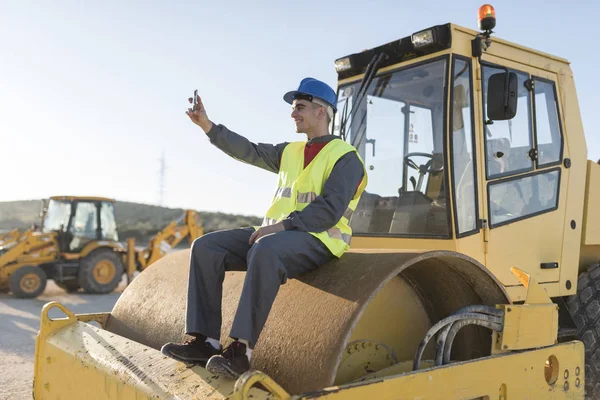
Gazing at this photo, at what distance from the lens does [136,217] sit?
52125 millimetres

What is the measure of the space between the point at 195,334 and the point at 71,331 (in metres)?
1.18

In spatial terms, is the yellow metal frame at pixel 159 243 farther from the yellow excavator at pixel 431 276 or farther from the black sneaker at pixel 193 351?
the black sneaker at pixel 193 351

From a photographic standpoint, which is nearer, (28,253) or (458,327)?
(458,327)

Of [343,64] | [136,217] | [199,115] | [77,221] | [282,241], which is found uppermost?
[343,64]

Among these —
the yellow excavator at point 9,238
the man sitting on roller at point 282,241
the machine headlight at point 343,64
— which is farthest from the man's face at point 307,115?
the yellow excavator at point 9,238

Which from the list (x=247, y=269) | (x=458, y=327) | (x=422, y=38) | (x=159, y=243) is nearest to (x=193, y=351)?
(x=247, y=269)

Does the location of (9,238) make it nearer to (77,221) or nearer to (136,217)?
(77,221)

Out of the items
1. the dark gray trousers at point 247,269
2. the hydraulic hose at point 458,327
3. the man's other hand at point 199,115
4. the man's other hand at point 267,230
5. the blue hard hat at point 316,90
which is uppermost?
the blue hard hat at point 316,90

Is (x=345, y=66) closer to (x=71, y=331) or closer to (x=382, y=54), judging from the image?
Answer: (x=382, y=54)

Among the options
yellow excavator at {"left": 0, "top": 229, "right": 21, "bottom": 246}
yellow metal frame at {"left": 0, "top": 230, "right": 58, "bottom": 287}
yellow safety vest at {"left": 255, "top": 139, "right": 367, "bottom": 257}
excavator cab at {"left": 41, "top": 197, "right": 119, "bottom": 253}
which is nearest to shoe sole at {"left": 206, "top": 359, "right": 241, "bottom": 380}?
yellow safety vest at {"left": 255, "top": 139, "right": 367, "bottom": 257}

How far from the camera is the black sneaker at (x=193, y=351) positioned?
8.55 ft

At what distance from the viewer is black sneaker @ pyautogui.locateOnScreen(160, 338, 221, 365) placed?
261 centimetres

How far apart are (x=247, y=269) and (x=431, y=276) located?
3.24ft

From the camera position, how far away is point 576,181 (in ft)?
14.6
